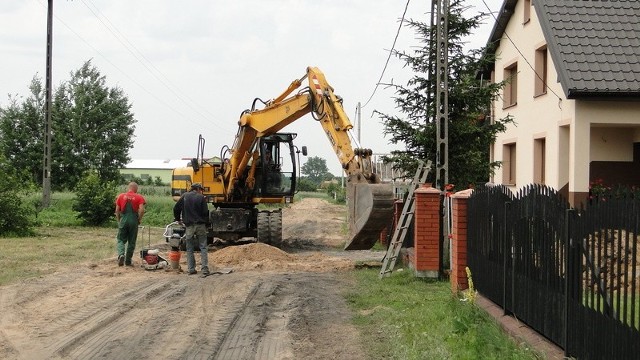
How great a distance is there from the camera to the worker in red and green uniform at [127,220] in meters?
17.4

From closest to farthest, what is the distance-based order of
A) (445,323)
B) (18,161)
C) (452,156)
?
(445,323) < (452,156) < (18,161)

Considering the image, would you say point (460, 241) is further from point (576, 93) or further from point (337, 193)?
point (337, 193)

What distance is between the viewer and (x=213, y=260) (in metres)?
19.2

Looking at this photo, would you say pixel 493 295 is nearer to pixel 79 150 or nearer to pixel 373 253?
pixel 373 253

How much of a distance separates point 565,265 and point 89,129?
61189 millimetres

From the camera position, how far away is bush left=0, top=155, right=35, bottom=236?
2703cm

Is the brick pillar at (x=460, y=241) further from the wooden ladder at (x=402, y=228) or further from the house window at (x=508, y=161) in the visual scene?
the house window at (x=508, y=161)

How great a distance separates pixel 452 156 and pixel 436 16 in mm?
2944

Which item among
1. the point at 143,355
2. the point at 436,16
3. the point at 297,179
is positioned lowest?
the point at 143,355

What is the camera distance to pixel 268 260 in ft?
61.6

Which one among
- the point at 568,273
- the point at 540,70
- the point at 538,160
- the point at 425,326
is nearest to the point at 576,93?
the point at 540,70

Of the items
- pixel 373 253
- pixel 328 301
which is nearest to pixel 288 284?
pixel 328 301

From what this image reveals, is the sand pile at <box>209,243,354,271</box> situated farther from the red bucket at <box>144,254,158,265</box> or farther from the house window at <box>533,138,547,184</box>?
the house window at <box>533,138,547,184</box>

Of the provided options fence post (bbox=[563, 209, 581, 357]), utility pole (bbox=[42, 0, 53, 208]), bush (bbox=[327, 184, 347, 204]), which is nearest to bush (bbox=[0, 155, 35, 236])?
utility pole (bbox=[42, 0, 53, 208])
